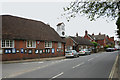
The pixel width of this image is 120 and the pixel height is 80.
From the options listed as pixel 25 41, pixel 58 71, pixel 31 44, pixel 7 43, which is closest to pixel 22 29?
pixel 25 41

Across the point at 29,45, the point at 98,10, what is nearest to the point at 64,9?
the point at 98,10

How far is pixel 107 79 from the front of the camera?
26.7 ft

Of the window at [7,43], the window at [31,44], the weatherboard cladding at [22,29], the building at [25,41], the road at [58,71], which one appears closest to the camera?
the road at [58,71]

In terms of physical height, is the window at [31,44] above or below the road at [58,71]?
above

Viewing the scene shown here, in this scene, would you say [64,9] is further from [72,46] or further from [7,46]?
[72,46]

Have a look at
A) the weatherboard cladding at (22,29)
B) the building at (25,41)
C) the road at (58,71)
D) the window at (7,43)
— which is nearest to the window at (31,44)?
the building at (25,41)

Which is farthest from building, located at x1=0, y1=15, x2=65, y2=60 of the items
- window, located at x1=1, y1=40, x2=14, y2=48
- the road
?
the road

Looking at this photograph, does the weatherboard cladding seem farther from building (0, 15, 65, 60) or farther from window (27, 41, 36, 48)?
window (27, 41, 36, 48)

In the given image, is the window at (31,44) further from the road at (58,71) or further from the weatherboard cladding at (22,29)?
the road at (58,71)

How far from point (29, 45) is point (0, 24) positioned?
579 cm

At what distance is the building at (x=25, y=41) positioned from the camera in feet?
71.9

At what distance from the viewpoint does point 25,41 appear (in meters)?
24.3

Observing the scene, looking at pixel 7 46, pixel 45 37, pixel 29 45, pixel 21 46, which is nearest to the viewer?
pixel 7 46

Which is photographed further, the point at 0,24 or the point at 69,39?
the point at 69,39
